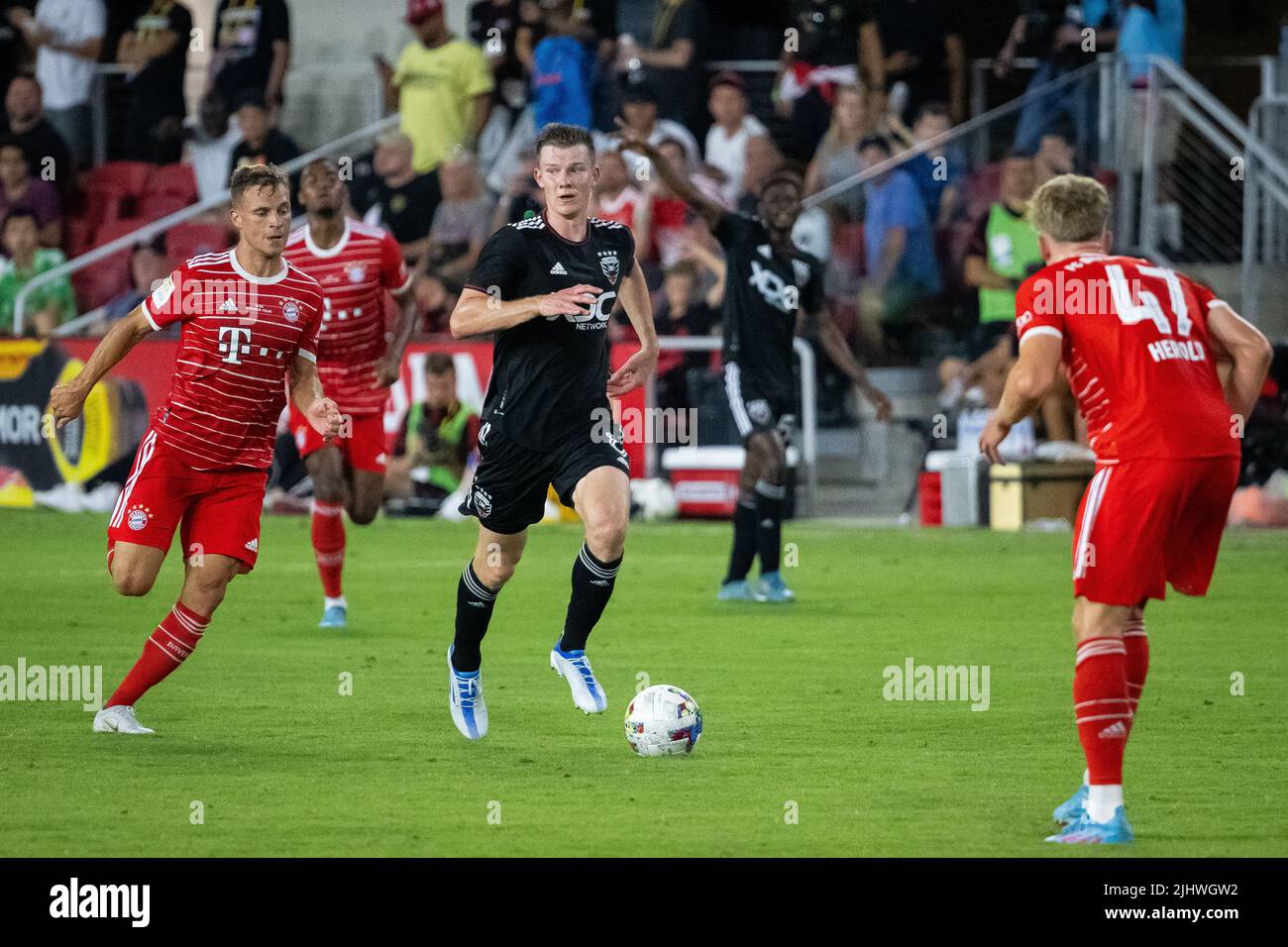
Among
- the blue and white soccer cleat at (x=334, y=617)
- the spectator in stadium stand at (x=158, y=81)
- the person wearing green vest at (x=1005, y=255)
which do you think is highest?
the spectator in stadium stand at (x=158, y=81)

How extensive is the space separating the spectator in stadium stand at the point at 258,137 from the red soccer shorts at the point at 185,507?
13376 millimetres

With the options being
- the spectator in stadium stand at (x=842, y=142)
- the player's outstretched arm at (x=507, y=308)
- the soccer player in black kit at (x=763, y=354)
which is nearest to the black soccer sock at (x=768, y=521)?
the soccer player in black kit at (x=763, y=354)

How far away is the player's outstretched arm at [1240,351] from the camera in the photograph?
21.0ft

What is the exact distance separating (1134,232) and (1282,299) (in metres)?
1.44

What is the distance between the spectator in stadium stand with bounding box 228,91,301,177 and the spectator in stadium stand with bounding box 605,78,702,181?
142 inches

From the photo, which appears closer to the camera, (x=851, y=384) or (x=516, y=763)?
(x=516, y=763)

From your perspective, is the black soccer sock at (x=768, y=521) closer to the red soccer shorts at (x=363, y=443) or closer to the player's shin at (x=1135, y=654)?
the red soccer shorts at (x=363, y=443)

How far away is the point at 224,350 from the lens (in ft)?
27.7

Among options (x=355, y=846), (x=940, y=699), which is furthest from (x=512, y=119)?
(x=355, y=846)

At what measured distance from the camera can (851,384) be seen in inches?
741

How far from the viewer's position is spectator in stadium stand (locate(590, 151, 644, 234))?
19.2 m

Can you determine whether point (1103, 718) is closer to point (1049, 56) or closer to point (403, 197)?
Result: point (1049, 56)

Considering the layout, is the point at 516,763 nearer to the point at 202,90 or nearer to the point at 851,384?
the point at 851,384

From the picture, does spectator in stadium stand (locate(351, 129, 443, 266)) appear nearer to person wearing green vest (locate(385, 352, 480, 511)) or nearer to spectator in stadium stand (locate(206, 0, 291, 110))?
spectator in stadium stand (locate(206, 0, 291, 110))
